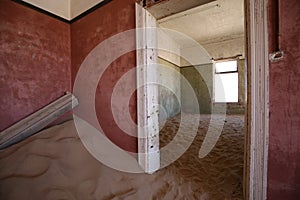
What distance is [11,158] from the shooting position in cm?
156

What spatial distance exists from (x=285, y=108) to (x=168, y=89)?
4.49 m

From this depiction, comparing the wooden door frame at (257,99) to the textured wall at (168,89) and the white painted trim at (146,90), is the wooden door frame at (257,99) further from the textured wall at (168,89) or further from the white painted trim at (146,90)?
the textured wall at (168,89)

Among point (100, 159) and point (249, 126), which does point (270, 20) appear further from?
point (100, 159)

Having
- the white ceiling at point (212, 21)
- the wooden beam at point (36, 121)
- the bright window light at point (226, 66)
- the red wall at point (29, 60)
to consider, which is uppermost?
the white ceiling at point (212, 21)

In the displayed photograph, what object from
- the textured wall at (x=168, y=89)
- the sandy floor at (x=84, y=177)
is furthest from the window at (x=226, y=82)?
Result: the sandy floor at (x=84, y=177)

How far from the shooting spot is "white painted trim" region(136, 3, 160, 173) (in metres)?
1.77

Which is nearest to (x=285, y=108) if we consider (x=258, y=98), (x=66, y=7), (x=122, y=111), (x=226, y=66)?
(x=258, y=98)

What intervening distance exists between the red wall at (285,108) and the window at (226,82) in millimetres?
5441

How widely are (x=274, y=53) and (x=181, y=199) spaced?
4.45 feet

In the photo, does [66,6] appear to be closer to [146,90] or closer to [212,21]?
[146,90]

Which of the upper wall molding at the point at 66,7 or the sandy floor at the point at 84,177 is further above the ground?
the upper wall molding at the point at 66,7

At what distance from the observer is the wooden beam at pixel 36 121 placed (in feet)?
6.25

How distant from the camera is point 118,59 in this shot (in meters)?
2.02

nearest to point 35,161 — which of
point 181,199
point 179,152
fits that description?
point 181,199
